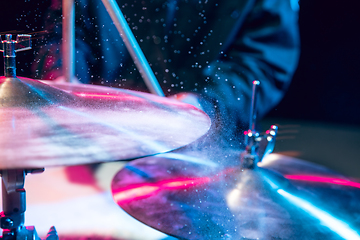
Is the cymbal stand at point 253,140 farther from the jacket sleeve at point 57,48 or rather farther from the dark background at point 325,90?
the jacket sleeve at point 57,48

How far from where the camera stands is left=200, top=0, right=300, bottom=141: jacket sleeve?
0.92 m

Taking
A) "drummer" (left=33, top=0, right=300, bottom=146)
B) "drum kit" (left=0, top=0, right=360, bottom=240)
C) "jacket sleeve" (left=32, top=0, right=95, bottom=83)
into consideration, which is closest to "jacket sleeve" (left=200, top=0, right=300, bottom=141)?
"drummer" (left=33, top=0, right=300, bottom=146)

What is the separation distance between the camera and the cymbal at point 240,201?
614 millimetres

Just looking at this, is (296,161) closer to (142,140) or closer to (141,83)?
(141,83)

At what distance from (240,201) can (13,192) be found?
1.48ft

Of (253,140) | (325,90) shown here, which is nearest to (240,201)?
(253,140)

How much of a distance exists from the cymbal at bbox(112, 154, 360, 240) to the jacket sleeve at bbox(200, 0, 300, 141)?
17 centimetres

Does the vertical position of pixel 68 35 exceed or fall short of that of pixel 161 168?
it exceeds it

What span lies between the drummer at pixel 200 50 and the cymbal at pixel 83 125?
49cm

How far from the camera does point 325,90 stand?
1594 mm

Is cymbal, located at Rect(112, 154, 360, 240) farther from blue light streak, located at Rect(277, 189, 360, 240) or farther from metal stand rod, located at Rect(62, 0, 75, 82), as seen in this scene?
metal stand rod, located at Rect(62, 0, 75, 82)

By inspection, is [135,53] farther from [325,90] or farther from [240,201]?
[325,90]

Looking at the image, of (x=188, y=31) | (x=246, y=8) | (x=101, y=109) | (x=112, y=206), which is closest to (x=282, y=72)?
(x=246, y=8)

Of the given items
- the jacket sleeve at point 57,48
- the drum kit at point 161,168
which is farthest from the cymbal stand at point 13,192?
the jacket sleeve at point 57,48
